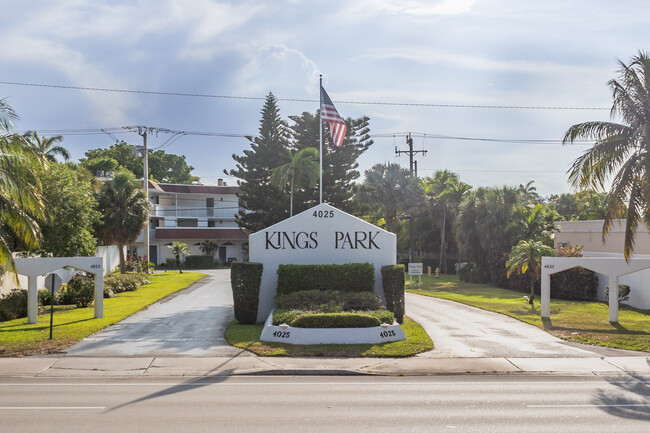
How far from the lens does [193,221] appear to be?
69438mm

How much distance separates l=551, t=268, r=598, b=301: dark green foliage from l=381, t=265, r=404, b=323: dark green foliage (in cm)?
1723

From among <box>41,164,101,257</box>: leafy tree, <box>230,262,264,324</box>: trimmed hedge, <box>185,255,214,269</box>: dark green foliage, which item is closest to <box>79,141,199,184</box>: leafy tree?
<box>185,255,214,269</box>: dark green foliage

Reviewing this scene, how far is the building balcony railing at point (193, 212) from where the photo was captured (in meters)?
67.1

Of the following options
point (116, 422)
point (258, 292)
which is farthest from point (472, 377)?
point (258, 292)

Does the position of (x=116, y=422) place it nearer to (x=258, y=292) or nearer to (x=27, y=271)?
(x=258, y=292)

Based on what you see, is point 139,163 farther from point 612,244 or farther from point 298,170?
point 612,244

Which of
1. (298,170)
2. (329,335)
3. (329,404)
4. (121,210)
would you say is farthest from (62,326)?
(121,210)

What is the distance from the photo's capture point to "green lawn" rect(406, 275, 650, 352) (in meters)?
20.0

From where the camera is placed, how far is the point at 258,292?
22.6 metres

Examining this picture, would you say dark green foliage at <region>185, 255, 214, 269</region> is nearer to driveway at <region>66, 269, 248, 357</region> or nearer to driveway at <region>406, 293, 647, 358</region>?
driveway at <region>66, 269, 248, 357</region>

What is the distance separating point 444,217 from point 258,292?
124ft

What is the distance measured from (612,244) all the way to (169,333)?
27.5 meters

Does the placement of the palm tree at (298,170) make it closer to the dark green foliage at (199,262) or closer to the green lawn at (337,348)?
the green lawn at (337,348)

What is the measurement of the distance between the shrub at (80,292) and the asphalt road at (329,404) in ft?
48.2
